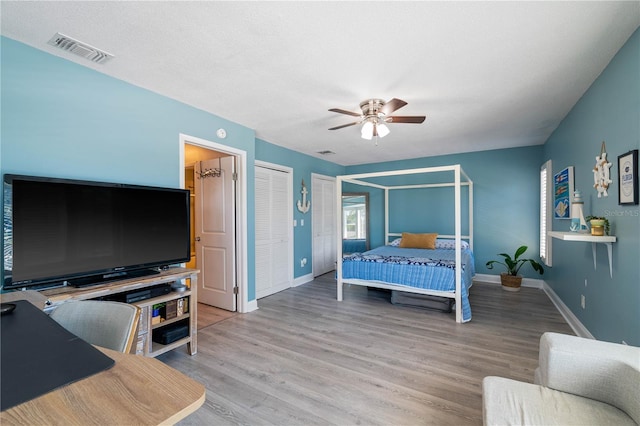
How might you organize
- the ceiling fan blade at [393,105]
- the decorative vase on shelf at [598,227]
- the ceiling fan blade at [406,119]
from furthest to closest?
1. the ceiling fan blade at [406,119]
2. the ceiling fan blade at [393,105]
3. the decorative vase on shelf at [598,227]

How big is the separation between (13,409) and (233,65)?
229cm

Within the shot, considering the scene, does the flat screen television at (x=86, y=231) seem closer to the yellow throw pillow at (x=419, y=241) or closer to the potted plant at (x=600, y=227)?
the potted plant at (x=600, y=227)

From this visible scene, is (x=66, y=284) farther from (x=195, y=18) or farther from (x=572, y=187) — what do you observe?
(x=572, y=187)

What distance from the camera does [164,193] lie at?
254 centimetres

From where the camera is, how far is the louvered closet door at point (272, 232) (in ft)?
14.4

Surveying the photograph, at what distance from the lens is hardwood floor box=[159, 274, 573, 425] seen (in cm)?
184

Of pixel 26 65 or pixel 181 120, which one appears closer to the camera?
pixel 26 65

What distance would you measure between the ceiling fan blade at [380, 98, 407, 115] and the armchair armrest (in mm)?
1940

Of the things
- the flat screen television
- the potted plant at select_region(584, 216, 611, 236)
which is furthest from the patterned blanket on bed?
the flat screen television

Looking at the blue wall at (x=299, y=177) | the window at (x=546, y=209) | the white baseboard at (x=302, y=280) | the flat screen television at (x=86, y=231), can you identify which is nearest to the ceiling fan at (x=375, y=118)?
the flat screen television at (x=86, y=231)

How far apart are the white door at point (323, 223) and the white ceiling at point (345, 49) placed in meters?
2.56

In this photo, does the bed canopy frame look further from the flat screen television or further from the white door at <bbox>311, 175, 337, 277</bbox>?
the flat screen television

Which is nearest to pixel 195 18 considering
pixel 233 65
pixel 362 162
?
pixel 233 65

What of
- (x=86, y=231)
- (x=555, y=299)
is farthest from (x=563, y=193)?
(x=86, y=231)
